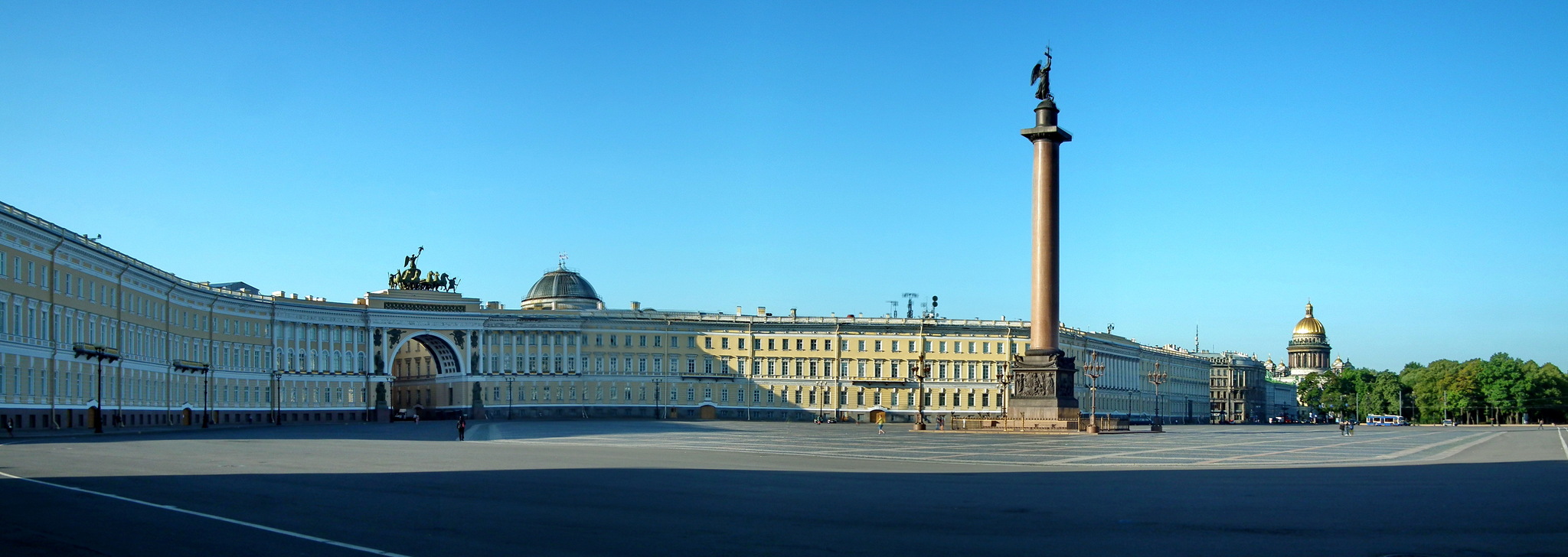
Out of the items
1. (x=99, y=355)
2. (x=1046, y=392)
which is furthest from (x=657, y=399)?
(x=1046, y=392)

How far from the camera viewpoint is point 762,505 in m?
21.5

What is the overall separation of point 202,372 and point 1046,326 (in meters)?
66.8

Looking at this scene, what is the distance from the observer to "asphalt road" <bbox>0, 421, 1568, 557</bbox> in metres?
15.9

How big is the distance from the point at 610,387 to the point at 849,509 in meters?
119

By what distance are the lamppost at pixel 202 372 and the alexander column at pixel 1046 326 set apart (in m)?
59.0

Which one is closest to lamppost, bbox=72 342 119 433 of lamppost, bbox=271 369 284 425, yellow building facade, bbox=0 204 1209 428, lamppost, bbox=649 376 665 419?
yellow building facade, bbox=0 204 1209 428

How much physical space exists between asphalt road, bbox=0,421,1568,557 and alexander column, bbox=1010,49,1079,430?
2954 centimetres

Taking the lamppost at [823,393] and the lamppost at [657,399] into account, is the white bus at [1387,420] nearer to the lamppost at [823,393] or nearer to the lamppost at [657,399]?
the lamppost at [823,393]

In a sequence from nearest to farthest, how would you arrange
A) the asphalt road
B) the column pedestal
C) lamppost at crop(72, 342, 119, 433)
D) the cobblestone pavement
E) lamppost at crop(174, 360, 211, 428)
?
the asphalt road → the cobblestone pavement → the column pedestal → lamppost at crop(72, 342, 119, 433) → lamppost at crop(174, 360, 211, 428)

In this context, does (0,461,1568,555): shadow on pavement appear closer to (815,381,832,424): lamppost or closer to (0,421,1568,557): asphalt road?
(0,421,1568,557): asphalt road

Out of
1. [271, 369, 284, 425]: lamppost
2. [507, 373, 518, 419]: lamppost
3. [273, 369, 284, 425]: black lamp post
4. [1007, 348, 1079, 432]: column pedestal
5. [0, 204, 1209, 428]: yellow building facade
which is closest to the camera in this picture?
[1007, 348, 1079, 432]: column pedestal

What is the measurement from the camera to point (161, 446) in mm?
45656

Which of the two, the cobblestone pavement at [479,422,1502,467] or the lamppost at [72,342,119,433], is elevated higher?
the lamppost at [72,342,119,433]

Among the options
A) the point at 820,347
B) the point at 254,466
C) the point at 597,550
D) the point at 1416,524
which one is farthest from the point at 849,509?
the point at 820,347
